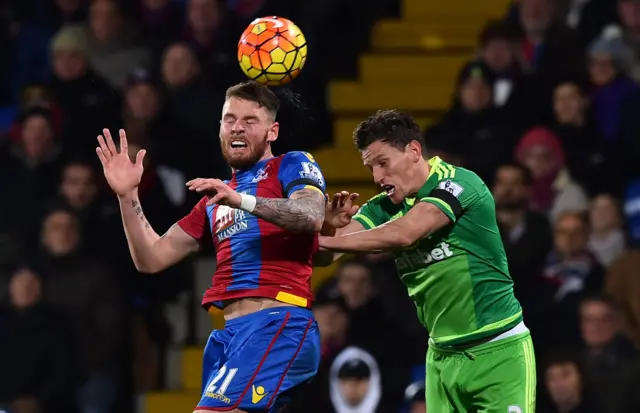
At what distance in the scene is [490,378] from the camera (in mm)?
6531

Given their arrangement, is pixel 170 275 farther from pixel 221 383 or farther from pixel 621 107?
pixel 221 383

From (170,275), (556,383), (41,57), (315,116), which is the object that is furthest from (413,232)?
(41,57)

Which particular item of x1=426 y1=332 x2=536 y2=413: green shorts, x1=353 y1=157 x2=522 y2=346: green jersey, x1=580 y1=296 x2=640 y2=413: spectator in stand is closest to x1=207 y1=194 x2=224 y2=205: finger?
x1=353 y1=157 x2=522 y2=346: green jersey

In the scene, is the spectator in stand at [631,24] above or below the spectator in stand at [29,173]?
above

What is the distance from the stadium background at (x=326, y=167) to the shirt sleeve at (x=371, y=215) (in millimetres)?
2302

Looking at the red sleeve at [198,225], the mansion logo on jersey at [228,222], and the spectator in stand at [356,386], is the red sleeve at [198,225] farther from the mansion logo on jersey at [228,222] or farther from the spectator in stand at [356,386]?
the spectator in stand at [356,386]

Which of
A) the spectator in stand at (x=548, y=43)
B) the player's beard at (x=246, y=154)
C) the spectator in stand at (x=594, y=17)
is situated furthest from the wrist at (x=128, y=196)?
the spectator in stand at (x=594, y=17)

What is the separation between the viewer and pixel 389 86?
12250 millimetres

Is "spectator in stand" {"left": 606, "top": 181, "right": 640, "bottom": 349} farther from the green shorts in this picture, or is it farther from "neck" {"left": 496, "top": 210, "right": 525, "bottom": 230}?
the green shorts

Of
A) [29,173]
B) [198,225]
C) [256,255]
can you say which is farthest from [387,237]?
[29,173]

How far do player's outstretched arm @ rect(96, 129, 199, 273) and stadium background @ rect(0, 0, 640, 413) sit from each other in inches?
104

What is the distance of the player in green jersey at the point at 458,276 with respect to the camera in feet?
21.5

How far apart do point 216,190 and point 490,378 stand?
1.59 metres

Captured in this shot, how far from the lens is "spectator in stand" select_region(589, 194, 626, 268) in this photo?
1029cm
